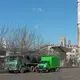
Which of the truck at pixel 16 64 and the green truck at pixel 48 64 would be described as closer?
the truck at pixel 16 64

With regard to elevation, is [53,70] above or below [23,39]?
below

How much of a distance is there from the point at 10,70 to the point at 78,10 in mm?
40483

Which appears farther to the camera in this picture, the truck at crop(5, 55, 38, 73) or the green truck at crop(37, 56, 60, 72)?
the green truck at crop(37, 56, 60, 72)

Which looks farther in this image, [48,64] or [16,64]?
[48,64]

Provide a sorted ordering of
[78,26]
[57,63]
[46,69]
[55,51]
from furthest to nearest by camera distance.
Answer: [55,51] < [78,26] < [57,63] < [46,69]

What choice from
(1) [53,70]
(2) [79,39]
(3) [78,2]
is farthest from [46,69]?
(3) [78,2]

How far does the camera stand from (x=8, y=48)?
7050cm

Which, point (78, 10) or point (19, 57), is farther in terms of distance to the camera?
point (78, 10)

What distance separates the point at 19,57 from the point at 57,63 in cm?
1019

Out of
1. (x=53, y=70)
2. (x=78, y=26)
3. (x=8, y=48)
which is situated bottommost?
(x=53, y=70)

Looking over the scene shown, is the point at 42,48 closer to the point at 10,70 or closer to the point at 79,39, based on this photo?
the point at 79,39

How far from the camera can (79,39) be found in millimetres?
79812

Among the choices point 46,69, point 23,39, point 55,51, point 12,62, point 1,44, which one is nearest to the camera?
point 12,62

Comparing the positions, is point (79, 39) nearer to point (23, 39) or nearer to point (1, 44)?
point (23, 39)
